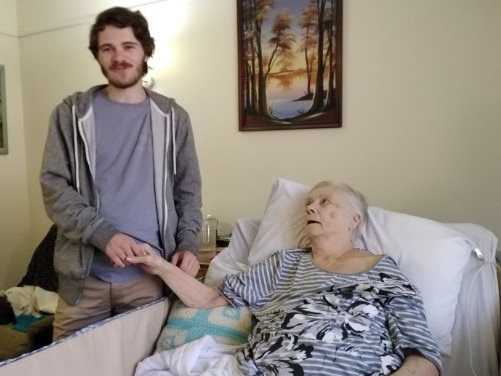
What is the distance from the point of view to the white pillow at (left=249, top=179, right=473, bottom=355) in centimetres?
130

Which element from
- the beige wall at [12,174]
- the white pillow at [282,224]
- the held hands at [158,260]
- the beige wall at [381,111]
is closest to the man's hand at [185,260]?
the held hands at [158,260]

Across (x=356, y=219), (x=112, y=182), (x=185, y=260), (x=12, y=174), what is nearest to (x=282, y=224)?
(x=356, y=219)

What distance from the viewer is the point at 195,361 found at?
3.87ft

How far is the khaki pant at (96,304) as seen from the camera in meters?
1.25

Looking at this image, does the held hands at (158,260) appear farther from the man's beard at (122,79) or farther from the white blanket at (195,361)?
the man's beard at (122,79)

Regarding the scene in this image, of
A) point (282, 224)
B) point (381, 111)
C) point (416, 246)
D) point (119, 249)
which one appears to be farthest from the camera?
point (381, 111)

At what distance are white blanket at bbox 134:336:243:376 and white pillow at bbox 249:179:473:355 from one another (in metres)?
0.36

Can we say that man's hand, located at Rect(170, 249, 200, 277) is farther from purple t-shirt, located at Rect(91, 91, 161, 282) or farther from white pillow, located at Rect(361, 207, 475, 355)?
white pillow, located at Rect(361, 207, 475, 355)

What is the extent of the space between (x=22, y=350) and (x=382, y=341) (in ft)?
5.86

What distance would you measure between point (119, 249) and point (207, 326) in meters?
0.38

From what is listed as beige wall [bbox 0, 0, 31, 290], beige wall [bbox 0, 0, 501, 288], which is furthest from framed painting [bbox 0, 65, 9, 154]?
beige wall [bbox 0, 0, 501, 288]

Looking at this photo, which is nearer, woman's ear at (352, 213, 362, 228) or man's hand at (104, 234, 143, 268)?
man's hand at (104, 234, 143, 268)

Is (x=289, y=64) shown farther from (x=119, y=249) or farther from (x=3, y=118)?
(x=3, y=118)

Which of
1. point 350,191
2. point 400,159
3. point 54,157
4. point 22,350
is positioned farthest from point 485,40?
point 22,350
